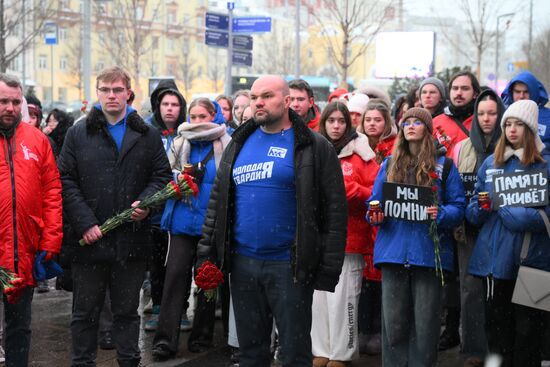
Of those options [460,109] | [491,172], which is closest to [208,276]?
[491,172]

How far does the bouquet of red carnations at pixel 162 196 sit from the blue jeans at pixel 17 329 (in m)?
0.60

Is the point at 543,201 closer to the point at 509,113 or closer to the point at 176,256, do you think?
the point at 509,113

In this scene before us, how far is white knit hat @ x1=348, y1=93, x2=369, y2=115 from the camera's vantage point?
320 inches

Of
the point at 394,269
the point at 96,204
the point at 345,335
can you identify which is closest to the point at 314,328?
the point at 345,335

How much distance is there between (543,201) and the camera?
5625 mm

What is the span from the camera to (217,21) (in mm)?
21562

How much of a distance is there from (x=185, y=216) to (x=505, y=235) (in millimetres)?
2607

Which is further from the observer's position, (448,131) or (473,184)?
(448,131)

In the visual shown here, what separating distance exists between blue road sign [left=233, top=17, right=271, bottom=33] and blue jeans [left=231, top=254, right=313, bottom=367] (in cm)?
1803

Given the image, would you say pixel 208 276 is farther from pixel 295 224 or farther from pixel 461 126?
pixel 461 126

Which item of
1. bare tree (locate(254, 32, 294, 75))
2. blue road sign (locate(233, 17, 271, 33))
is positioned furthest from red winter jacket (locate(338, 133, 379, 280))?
bare tree (locate(254, 32, 294, 75))

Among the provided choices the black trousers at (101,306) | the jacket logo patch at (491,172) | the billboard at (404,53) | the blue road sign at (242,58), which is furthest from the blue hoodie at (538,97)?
the billboard at (404,53)

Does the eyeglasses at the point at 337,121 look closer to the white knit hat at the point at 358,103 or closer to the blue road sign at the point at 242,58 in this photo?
the white knit hat at the point at 358,103

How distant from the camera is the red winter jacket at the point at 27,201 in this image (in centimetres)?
530
